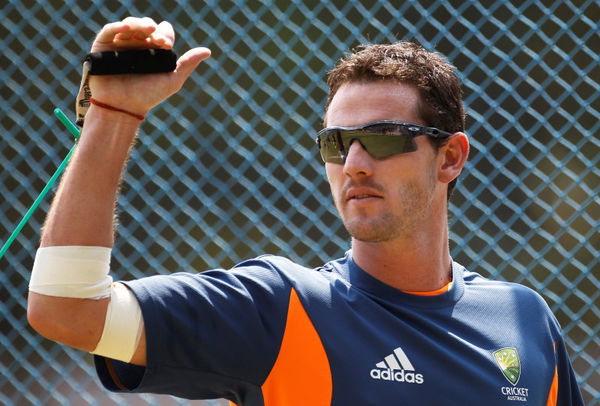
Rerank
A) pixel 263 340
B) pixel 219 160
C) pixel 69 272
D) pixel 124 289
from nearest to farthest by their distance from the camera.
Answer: pixel 69 272, pixel 124 289, pixel 263 340, pixel 219 160

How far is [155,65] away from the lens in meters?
1.44

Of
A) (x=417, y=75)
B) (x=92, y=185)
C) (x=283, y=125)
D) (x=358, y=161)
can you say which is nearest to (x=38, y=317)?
(x=92, y=185)

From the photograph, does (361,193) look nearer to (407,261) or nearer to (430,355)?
(407,261)

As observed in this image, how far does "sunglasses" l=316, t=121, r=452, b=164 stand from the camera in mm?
1899

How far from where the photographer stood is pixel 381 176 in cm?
190

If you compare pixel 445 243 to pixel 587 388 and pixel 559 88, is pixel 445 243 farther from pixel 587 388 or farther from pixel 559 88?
pixel 559 88

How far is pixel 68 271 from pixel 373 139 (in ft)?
2.44

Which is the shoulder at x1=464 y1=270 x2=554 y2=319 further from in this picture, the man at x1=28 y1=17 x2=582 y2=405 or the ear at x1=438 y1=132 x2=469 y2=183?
the ear at x1=438 y1=132 x2=469 y2=183

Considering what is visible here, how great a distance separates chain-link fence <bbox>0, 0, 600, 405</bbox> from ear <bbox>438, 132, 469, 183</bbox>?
1.58 metres

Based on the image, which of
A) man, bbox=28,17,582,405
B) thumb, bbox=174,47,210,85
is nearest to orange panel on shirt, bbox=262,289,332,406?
man, bbox=28,17,582,405

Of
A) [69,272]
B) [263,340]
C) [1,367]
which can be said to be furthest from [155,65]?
[1,367]

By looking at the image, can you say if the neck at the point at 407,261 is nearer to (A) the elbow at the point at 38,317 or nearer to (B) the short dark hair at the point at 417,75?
(B) the short dark hair at the point at 417,75

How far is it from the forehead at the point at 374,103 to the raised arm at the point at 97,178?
1.96 ft

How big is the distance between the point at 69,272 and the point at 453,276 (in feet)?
3.14
